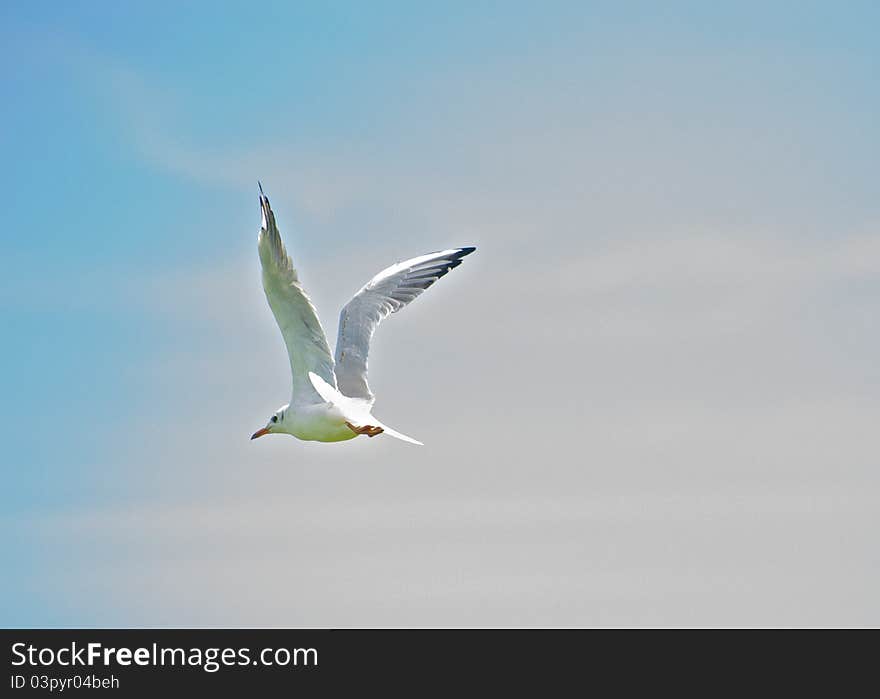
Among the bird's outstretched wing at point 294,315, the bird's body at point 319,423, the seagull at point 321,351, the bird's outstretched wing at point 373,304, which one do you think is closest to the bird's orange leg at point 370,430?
the seagull at point 321,351

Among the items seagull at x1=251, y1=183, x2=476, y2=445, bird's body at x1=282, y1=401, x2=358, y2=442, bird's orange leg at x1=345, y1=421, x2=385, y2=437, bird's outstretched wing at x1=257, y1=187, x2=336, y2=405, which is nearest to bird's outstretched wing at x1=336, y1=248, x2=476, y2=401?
seagull at x1=251, y1=183, x2=476, y2=445

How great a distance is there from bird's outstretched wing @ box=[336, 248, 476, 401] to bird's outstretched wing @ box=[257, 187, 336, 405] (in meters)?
0.69

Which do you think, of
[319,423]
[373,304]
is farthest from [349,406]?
[373,304]

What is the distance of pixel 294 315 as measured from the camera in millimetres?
17094

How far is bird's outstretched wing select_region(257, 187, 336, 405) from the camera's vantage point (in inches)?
655

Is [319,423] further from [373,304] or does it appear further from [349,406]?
[373,304]

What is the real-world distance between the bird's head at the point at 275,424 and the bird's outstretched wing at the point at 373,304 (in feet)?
3.36

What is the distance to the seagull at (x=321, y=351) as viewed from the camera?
1669 cm

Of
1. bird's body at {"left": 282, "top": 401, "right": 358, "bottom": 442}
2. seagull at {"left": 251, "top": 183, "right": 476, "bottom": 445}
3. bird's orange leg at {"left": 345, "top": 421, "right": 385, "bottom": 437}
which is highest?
seagull at {"left": 251, "top": 183, "right": 476, "bottom": 445}

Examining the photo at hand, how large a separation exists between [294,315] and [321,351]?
0.74 metres

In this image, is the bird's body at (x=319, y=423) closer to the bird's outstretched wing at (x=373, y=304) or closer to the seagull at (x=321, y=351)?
the seagull at (x=321, y=351)

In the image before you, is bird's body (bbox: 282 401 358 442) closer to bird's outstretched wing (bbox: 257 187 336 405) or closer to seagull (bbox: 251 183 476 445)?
seagull (bbox: 251 183 476 445)

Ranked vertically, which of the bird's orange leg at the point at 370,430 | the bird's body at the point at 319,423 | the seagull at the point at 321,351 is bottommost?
the bird's orange leg at the point at 370,430
